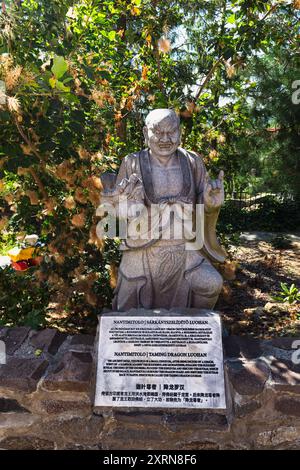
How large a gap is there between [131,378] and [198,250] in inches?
39.7

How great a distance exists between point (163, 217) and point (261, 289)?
9.89ft

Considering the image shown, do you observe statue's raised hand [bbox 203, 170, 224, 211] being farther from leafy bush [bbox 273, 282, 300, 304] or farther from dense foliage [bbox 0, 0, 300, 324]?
leafy bush [bbox 273, 282, 300, 304]

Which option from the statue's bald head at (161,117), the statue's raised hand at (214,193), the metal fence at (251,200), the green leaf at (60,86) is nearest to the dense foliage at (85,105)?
the green leaf at (60,86)

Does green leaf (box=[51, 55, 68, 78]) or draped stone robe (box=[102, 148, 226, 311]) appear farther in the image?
draped stone robe (box=[102, 148, 226, 311])

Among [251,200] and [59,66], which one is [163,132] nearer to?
[59,66]

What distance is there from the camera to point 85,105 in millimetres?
3520

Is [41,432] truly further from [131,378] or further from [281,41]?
[281,41]

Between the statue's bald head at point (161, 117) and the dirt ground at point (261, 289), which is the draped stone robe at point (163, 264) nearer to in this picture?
the statue's bald head at point (161, 117)

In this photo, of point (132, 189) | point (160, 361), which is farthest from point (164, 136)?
point (160, 361)

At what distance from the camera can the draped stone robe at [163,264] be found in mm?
2838

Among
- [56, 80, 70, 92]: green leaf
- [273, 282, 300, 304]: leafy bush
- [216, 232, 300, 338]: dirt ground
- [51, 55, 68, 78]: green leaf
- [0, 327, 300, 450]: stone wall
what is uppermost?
[51, 55, 68, 78]: green leaf

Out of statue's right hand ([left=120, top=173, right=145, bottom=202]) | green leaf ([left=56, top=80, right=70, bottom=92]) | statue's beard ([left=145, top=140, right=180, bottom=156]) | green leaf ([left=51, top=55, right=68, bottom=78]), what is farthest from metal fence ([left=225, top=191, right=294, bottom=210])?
green leaf ([left=51, top=55, right=68, bottom=78])

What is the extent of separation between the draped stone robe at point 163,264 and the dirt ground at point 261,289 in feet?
4.53

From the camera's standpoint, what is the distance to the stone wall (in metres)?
2.30
